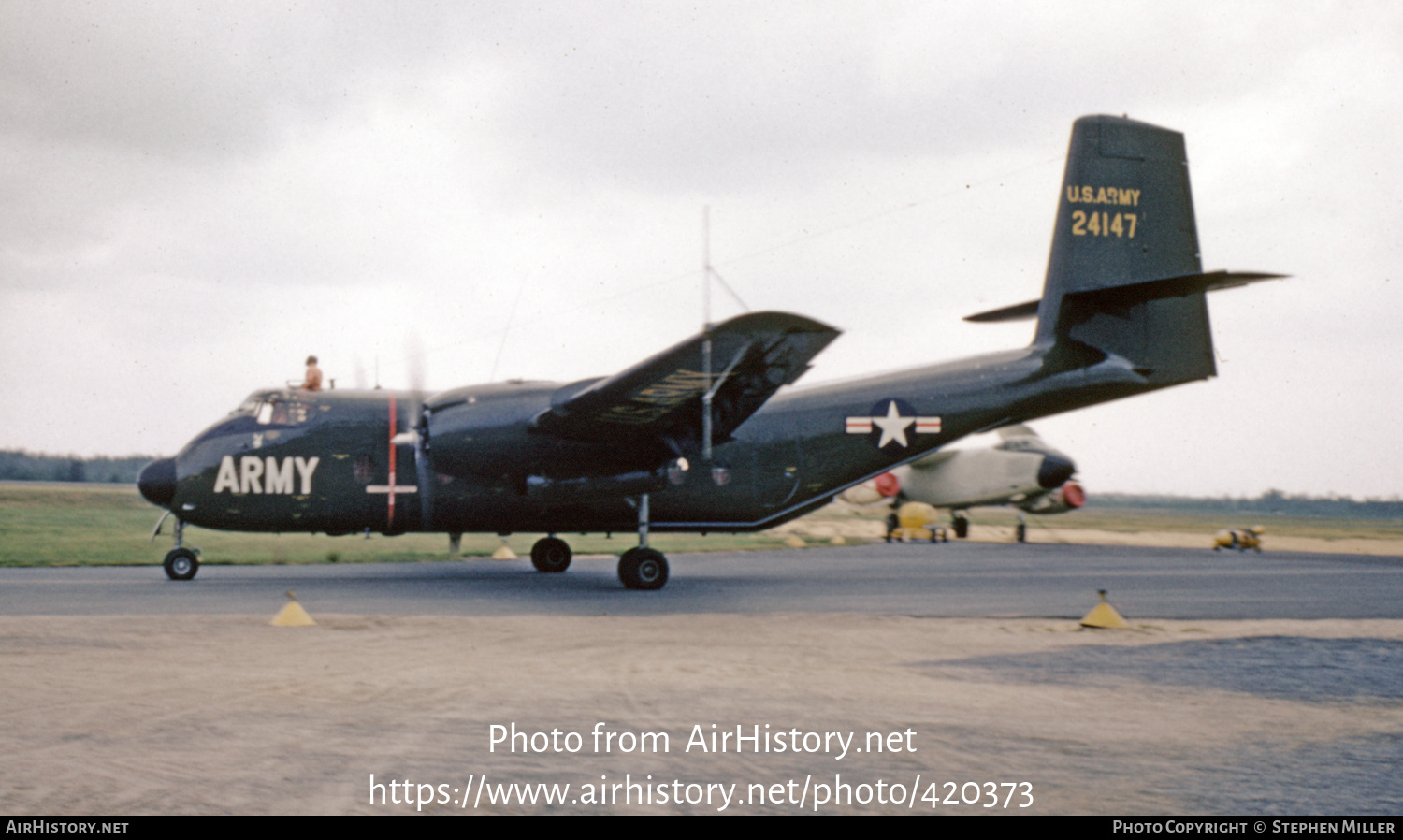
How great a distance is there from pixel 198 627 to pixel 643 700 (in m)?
6.16

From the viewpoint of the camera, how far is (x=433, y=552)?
2541 cm

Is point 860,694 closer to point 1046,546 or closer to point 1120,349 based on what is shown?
point 1120,349

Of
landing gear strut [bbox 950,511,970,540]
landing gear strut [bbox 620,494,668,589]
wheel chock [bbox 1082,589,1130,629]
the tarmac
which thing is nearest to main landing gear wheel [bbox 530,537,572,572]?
landing gear strut [bbox 620,494,668,589]

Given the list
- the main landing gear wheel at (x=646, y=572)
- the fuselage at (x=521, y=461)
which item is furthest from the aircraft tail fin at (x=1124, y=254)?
the main landing gear wheel at (x=646, y=572)

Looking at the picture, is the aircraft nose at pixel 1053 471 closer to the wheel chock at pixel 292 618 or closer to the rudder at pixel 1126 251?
the rudder at pixel 1126 251

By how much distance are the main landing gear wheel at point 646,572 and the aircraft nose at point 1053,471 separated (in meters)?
21.3

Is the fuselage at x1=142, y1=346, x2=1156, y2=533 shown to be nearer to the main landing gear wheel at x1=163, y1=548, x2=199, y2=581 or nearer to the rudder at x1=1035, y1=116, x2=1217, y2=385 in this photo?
the main landing gear wheel at x1=163, y1=548, x2=199, y2=581

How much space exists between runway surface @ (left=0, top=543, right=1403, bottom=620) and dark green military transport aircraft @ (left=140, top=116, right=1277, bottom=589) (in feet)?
3.83

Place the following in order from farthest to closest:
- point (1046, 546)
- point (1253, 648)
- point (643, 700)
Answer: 1. point (1046, 546)
2. point (1253, 648)
3. point (643, 700)

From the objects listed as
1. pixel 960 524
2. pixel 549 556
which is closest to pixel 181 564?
pixel 549 556

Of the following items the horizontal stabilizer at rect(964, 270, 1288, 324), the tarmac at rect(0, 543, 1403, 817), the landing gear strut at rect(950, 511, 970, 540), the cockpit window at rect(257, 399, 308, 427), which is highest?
the horizontal stabilizer at rect(964, 270, 1288, 324)

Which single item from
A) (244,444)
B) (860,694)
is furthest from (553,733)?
(244,444)

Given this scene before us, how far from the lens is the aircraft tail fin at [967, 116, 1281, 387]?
64.2 feet

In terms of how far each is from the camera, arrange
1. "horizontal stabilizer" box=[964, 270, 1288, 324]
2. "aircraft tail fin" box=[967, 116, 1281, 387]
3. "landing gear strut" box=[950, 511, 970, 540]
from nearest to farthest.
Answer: "horizontal stabilizer" box=[964, 270, 1288, 324] → "aircraft tail fin" box=[967, 116, 1281, 387] → "landing gear strut" box=[950, 511, 970, 540]
